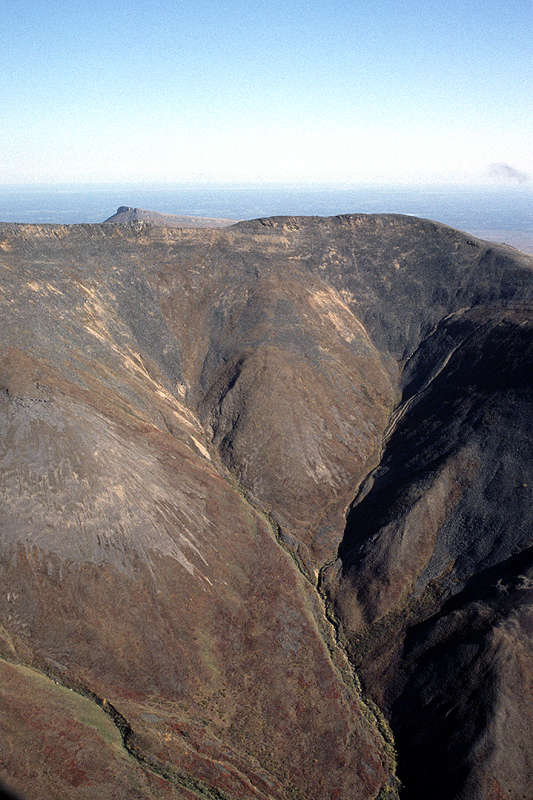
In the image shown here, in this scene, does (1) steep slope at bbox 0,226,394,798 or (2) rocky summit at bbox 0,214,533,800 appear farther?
(1) steep slope at bbox 0,226,394,798

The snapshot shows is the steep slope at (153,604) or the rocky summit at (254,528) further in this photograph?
the steep slope at (153,604)

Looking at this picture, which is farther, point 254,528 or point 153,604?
point 254,528

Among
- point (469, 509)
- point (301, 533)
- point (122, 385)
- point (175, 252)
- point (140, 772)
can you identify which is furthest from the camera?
point (175, 252)

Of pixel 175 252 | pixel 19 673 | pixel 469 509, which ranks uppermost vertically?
pixel 175 252

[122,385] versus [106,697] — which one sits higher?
[122,385]

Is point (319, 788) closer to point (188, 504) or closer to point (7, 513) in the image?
point (188, 504)

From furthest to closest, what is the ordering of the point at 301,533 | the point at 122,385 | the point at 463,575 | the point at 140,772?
the point at 122,385 < the point at 301,533 < the point at 463,575 < the point at 140,772

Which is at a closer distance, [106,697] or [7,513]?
[106,697]

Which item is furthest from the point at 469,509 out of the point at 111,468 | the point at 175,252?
the point at 175,252
